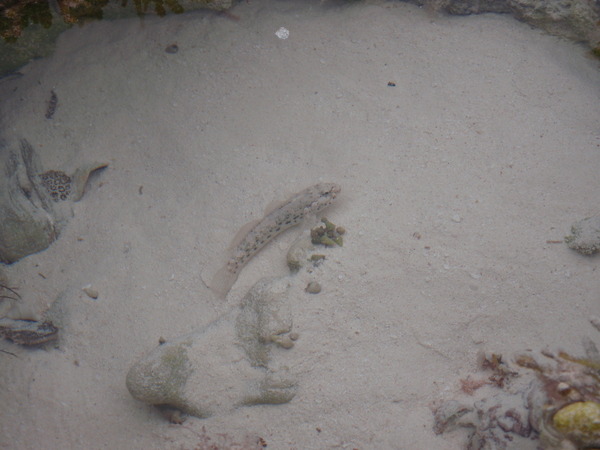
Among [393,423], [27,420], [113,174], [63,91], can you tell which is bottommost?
[27,420]

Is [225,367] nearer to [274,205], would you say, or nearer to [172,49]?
[274,205]

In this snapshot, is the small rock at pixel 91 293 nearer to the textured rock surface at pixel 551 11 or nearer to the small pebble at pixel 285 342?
the small pebble at pixel 285 342

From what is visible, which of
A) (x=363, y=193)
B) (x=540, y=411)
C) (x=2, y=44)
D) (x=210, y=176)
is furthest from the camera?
(x=2, y=44)

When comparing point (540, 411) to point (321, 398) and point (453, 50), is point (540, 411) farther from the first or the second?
point (453, 50)

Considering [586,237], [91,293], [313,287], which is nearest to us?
[586,237]

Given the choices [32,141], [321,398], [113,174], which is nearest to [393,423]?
[321,398]

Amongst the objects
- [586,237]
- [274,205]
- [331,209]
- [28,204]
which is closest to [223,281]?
[274,205]
